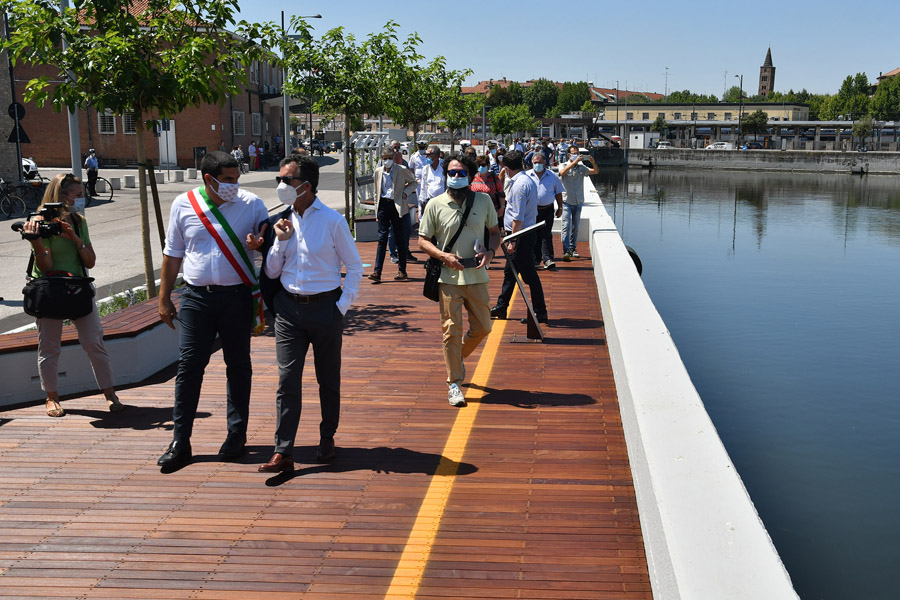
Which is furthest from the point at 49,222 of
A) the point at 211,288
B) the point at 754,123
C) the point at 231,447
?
the point at 754,123

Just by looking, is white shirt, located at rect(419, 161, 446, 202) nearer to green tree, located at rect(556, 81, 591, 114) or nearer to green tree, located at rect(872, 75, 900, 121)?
green tree, located at rect(872, 75, 900, 121)

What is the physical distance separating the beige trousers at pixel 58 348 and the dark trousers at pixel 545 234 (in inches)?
276

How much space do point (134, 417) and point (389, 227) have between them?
22.2 ft

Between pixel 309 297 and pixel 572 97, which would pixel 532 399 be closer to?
pixel 309 297

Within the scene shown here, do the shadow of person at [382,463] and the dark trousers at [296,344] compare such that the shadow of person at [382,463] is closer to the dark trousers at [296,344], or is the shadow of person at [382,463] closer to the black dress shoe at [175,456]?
the dark trousers at [296,344]

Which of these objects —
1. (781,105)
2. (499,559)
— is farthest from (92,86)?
(781,105)

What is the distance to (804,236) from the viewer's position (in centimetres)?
3531

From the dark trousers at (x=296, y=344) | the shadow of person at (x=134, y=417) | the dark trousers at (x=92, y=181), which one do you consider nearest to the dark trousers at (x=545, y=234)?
the shadow of person at (x=134, y=417)

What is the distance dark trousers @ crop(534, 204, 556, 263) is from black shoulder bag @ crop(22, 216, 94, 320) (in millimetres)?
7183

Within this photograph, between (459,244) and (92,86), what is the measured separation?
16.7 ft

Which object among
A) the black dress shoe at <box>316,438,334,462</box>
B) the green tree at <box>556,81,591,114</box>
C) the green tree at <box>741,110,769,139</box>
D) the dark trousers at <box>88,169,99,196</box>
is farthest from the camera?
the green tree at <box>556,81,591,114</box>

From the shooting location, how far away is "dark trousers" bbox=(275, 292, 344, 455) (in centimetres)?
516

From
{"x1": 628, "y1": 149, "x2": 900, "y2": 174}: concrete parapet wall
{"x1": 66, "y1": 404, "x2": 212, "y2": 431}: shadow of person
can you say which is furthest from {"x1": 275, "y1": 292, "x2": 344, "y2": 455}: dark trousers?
{"x1": 628, "y1": 149, "x2": 900, "y2": 174}: concrete parapet wall

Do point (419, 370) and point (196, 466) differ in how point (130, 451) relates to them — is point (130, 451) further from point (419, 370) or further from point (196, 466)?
point (419, 370)
